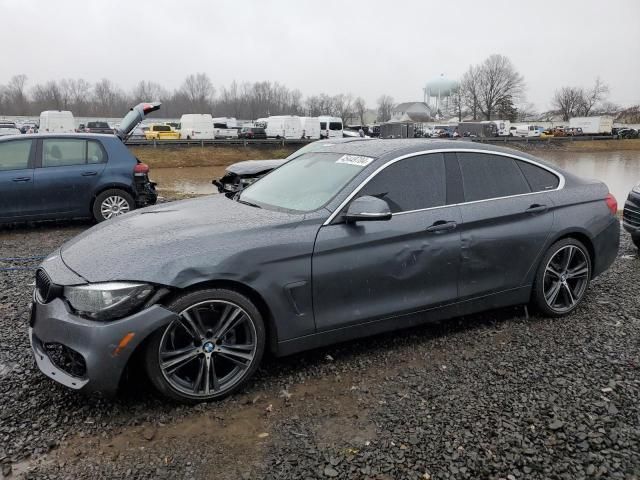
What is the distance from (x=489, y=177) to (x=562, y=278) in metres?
1.17

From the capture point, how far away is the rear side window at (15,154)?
313 inches

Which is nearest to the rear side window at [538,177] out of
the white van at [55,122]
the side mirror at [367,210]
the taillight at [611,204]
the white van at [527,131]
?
the taillight at [611,204]

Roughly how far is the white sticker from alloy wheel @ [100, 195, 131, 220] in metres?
5.80

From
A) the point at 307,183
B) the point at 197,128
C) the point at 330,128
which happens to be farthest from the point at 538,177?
the point at 330,128

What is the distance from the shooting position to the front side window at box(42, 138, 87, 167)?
819cm

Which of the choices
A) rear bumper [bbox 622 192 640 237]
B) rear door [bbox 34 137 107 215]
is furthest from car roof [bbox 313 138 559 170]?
rear door [bbox 34 137 107 215]

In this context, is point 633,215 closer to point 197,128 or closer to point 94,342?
point 94,342

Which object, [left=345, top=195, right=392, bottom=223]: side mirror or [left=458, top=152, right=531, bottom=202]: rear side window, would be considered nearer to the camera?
[left=345, top=195, right=392, bottom=223]: side mirror

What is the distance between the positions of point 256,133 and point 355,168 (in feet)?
150

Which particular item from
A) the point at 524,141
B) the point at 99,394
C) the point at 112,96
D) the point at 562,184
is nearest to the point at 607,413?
the point at 562,184

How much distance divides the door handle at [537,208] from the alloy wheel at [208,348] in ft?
8.36

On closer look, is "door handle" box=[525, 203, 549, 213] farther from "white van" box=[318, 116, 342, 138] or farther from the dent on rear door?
"white van" box=[318, 116, 342, 138]

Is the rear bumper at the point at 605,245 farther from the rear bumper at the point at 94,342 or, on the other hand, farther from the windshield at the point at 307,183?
the rear bumper at the point at 94,342

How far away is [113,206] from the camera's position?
8555 mm
